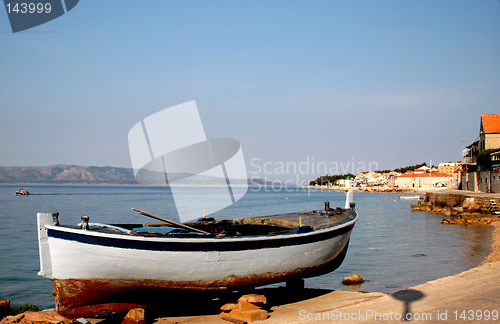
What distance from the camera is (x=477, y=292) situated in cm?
809

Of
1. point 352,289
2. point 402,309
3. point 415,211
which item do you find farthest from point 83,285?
point 415,211

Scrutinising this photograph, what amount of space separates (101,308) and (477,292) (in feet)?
25.8

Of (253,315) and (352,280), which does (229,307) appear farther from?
(352,280)

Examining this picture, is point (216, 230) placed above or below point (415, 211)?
above

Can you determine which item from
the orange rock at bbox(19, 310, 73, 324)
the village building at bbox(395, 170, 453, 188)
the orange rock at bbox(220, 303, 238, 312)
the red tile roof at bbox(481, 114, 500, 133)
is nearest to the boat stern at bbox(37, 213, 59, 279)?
the orange rock at bbox(19, 310, 73, 324)

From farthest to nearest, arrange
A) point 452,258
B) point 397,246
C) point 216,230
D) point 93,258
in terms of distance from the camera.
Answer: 1. point 397,246
2. point 452,258
3. point 216,230
4. point 93,258

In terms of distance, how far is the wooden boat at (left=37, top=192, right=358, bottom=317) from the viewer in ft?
21.7

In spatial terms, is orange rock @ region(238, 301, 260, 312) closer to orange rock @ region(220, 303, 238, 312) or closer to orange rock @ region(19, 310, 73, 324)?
orange rock @ region(220, 303, 238, 312)

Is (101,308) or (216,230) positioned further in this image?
(216,230)

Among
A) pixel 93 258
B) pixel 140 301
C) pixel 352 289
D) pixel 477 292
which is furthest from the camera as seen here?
pixel 352 289

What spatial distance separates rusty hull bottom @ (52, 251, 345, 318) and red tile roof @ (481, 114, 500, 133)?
2379 inches

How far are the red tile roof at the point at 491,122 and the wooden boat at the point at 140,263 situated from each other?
59.4 meters

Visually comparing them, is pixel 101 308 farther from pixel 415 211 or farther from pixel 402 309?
pixel 415 211

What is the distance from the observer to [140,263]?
6812mm
